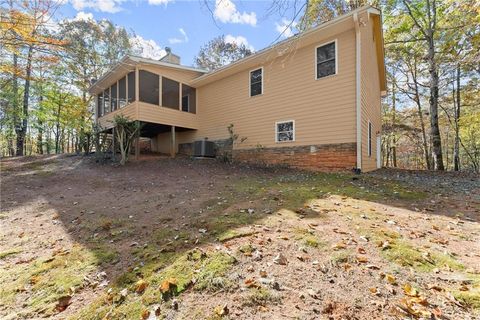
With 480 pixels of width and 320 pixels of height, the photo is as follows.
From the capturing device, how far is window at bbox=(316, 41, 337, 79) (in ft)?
27.7

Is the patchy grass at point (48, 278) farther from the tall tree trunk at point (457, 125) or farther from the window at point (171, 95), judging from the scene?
the tall tree trunk at point (457, 125)

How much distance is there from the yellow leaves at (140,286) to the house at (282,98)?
518 centimetres

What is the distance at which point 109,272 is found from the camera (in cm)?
262

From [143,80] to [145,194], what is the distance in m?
7.82

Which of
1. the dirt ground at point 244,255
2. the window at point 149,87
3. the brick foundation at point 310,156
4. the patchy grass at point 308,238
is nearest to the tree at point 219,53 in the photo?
the window at point 149,87

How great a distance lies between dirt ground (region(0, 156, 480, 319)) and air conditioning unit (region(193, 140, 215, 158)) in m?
6.20

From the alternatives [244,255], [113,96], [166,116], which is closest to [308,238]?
[244,255]

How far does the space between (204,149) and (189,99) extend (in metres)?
3.43

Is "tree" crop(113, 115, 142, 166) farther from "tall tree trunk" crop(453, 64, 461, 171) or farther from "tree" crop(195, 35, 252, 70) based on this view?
"tall tree trunk" crop(453, 64, 461, 171)

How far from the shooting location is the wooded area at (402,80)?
10.5 meters

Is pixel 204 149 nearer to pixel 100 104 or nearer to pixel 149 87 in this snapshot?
pixel 149 87

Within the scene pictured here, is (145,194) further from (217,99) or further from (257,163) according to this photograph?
(217,99)

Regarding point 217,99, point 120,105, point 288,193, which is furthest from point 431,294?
point 120,105

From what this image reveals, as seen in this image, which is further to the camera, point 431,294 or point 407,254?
point 407,254
